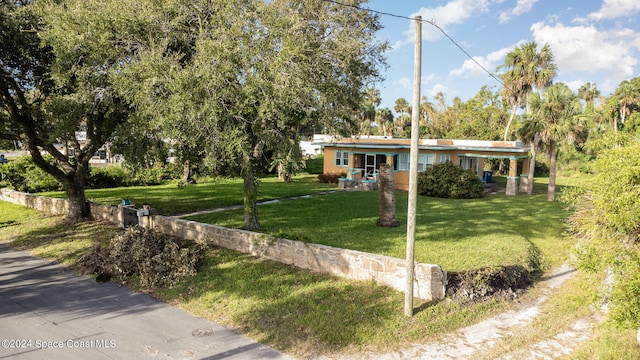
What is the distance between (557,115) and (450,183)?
708 cm

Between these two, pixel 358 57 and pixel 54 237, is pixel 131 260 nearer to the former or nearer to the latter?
pixel 54 237

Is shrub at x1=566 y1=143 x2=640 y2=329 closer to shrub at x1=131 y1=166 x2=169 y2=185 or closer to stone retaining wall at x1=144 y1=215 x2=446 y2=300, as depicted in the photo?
stone retaining wall at x1=144 y1=215 x2=446 y2=300

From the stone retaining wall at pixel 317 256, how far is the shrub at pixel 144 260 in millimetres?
1170

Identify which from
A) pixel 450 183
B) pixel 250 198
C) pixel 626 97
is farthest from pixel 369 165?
pixel 626 97

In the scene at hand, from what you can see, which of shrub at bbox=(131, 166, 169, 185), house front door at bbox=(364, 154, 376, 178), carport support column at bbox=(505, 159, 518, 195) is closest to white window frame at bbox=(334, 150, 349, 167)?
house front door at bbox=(364, 154, 376, 178)

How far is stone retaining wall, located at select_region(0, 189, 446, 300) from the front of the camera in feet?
30.0

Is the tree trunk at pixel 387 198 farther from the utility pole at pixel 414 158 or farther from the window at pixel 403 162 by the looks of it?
the window at pixel 403 162

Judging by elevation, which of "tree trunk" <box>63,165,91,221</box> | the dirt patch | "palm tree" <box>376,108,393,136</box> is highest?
"palm tree" <box>376,108,393,136</box>

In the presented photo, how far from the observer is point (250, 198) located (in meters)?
13.6

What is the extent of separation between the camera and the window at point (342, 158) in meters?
31.7

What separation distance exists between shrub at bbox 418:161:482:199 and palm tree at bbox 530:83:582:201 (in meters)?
4.66

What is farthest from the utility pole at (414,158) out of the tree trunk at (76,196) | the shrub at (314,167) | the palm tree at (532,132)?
the shrub at (314,167)

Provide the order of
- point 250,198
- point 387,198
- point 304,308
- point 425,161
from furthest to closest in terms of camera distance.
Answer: point 425,161 < point 387,198 < point 250,198 < point 304,308

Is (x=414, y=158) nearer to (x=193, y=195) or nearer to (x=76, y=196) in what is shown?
(x=76, y=196)
